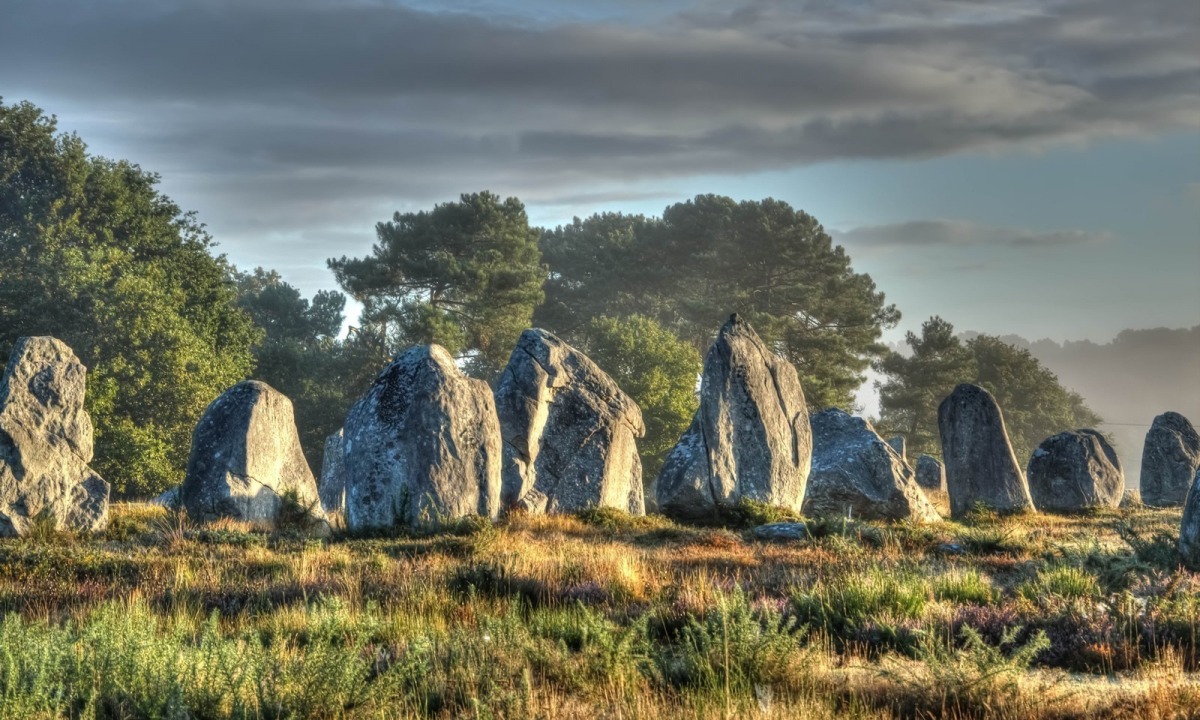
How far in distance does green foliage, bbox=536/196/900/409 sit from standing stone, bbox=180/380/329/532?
36.7m

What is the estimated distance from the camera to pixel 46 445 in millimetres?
19234

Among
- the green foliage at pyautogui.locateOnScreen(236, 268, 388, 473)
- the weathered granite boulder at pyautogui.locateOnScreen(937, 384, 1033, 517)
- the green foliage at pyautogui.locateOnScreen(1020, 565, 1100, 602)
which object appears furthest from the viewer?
the green foliage at pyautogui.locateOnScreen(236, 268, 388, 473)

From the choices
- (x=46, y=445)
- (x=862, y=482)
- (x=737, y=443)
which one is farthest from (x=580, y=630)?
(x=862, y=482)

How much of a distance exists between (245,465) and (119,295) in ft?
70.1

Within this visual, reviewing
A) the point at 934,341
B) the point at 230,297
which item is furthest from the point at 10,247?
the point at 934,341

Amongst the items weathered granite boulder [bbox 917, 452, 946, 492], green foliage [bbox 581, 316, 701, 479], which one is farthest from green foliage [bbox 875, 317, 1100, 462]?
weathered granite boulder [bbox 917, 452, 946, 492]

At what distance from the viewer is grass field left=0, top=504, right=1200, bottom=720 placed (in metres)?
7.75

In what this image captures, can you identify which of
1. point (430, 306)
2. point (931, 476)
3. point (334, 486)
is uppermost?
point (430, 306)

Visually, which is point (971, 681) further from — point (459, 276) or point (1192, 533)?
point (459, 276)

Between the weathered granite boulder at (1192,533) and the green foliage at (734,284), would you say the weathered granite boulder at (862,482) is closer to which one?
the weathered granite boulder at (1192,533)

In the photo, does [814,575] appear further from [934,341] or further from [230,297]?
[934,341]

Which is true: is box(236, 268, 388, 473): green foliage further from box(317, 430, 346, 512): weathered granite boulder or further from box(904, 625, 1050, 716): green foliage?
box(904, 625, 1050, 716): green foliage

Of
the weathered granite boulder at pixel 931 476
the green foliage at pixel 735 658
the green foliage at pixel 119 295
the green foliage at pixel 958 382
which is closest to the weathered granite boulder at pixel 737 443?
the green foliage at pixel 735 658

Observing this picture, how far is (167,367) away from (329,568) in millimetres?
28472
